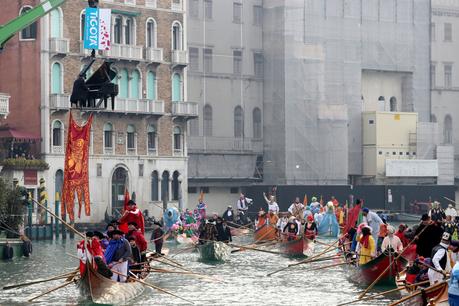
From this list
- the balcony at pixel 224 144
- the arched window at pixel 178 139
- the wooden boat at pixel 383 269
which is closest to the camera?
the wooden boat at pixel 383 269

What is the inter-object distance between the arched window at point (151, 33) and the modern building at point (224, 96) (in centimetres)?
648

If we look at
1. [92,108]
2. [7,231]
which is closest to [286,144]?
[7,231]

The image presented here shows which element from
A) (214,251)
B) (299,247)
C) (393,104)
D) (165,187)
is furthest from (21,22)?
(393,104)

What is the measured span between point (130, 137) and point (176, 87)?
15.2ft

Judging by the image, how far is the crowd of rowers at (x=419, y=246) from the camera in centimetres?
2786

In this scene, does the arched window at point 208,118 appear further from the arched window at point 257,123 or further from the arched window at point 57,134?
the arched window at point 57,134

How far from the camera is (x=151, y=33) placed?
7756 centimetres

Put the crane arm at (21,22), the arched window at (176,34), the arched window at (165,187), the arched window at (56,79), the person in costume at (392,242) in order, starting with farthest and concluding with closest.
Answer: the arched window at (176,34), the arched window at (165,187), the arched window at (56,79), the crane arm at (21,22), the person in costume at (392,242)

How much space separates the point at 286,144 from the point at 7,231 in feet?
118

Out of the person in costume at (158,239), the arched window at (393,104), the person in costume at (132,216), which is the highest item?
the arched window at (393,104)

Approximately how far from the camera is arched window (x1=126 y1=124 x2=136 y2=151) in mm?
76250

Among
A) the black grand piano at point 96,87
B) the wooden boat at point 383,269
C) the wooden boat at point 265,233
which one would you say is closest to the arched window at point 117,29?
the wooden boat at point 265,233

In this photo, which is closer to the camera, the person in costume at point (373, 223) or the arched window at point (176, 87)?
the person in costume at point (373, 223)

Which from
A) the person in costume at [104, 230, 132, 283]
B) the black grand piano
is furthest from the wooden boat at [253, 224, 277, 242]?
the black grand piano
